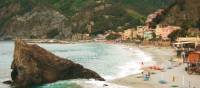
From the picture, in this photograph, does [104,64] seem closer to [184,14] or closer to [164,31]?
[184,14]

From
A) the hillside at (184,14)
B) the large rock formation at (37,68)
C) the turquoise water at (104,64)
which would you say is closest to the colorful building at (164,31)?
the hillside at (184,14)

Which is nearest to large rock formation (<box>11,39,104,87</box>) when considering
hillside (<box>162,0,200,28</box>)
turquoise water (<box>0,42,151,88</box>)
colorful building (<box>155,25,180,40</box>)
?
turquoise water (<box>0,42,151,88</box>)

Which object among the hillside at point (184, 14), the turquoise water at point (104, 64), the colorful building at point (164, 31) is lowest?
the turquoise water at point (104, 64)

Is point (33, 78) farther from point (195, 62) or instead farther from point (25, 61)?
point (195, 62)

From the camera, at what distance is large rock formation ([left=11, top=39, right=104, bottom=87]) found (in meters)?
47.4

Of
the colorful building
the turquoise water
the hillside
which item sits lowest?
the turquoise water

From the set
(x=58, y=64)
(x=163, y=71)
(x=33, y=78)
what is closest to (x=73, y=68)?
(x=58, y=64)

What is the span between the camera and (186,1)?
14800 cm

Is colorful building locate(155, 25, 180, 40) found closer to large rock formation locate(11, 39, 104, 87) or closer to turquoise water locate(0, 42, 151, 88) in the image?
turquoise water locate(0, 42, 151, 88)

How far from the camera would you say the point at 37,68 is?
48.2 meters

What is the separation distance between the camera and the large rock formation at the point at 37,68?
47406 millimetres

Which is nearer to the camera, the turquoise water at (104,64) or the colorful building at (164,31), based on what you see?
the turquoise water at (104,64)

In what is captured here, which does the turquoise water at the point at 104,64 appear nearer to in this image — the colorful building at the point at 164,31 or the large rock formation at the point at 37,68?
the large rock formation at the point at 37,68

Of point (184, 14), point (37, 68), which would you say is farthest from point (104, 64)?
point (184, 14)
